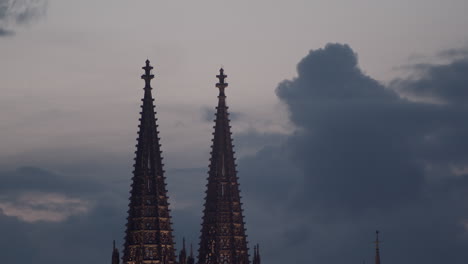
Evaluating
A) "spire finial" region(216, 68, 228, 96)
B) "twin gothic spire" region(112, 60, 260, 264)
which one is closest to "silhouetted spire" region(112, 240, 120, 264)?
"twin gothic spire" region(112, 60, 260, 264)

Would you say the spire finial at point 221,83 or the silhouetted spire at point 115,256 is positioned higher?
the spire finial at point 221,83

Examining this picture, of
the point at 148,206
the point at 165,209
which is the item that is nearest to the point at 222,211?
the point at 165,209

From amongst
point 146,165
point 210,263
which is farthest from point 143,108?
point 210,263

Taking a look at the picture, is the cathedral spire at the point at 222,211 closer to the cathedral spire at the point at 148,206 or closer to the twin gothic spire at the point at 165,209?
the twin gothic spire at the point at 165,209

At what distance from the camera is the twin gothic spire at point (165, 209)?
175 metres

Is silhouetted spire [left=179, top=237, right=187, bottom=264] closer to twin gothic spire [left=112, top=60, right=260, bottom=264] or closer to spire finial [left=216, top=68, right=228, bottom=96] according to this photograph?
twin gothic spire [left=112, top=60, right=260, bottom=264]

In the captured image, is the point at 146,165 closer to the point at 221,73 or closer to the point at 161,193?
the point at 161,193

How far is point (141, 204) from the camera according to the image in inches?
6934

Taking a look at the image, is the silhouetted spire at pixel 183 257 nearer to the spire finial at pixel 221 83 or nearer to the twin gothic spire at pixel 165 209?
the twin gothic spire at pixel 165 209

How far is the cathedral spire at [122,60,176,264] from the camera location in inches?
6875

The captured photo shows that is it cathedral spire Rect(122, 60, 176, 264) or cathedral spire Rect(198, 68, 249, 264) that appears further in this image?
cathedral spire Rect(198, 68, 249, 264)

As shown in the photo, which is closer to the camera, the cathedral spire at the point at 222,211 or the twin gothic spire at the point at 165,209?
the twin gothic spire at the point at 165,209

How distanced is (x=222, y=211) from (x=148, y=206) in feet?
26.3

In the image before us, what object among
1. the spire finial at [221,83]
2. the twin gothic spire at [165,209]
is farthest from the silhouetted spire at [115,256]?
the spire finial at [221,83]
